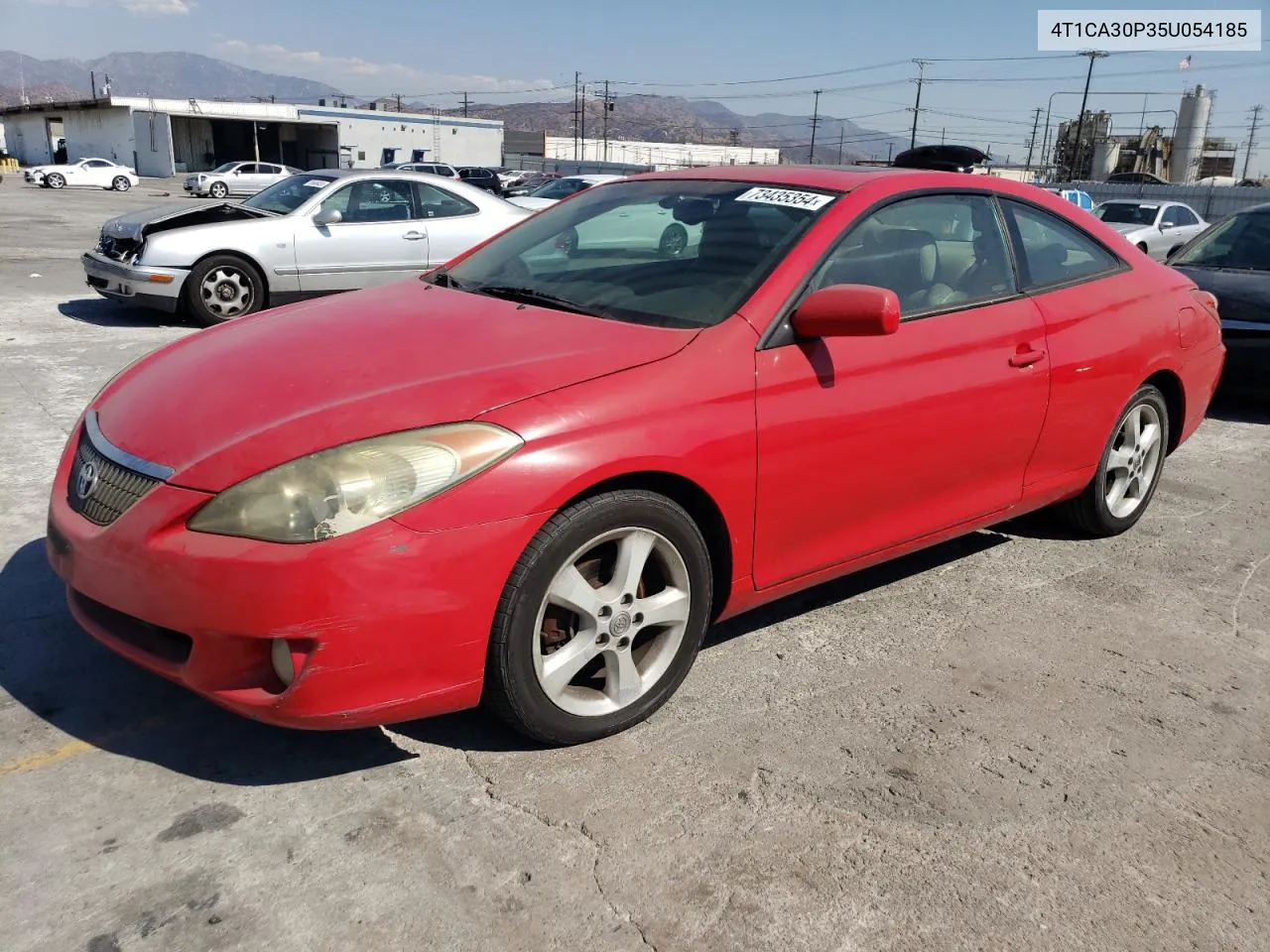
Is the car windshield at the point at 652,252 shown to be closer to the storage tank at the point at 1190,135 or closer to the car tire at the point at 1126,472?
the car tire at the point at 1126,472

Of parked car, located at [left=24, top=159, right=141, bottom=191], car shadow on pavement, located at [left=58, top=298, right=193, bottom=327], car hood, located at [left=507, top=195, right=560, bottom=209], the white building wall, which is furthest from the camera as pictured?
the white building wall

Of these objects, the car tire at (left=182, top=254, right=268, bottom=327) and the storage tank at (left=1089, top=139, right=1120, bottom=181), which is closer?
the car tire at (left=182, top=254, right=268, bottom=327)

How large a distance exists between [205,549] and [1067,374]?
306 centimetres

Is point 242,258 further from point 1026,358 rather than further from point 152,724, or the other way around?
point 1026,358

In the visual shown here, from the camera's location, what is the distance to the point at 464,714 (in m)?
2.92

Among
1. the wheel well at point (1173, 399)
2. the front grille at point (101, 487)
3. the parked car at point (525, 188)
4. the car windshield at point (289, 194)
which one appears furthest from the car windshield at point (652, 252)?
the parked car at point (525, 188)

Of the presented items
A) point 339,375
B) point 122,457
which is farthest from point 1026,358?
point 122,457

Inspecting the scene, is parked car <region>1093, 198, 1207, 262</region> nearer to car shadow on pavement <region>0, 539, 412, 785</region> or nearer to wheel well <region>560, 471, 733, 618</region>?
wheel well <region>560, 471, 733, 618</region>

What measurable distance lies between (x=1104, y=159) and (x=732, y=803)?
230 ft

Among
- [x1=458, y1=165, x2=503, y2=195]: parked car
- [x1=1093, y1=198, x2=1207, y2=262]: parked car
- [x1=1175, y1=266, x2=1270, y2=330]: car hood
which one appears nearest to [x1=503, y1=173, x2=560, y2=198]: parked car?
[x1=458, y1=165, x2=503, y2=195]: parked car

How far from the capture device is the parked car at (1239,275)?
6.82m

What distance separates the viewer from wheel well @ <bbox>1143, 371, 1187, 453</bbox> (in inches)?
177

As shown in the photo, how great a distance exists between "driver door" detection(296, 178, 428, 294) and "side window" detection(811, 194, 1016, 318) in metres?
6.78

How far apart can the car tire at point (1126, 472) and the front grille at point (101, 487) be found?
3628 millimetres
